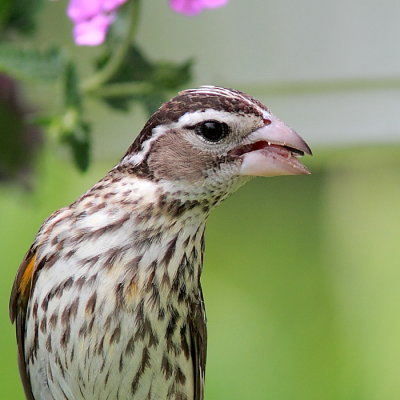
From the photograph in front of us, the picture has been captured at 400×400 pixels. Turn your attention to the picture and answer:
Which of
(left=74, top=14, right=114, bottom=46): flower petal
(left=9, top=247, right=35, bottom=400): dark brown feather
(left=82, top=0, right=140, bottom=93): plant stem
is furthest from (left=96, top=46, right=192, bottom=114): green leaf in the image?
(left=9, top=247, right=35, bottom=400): dark brown feather

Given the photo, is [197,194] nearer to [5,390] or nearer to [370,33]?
[370,33]

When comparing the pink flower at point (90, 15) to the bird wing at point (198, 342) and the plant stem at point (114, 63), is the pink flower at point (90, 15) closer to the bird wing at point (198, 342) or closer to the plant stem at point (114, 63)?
the plant stem at point (114, 63)

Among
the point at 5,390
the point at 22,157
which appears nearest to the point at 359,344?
the point at 5,390

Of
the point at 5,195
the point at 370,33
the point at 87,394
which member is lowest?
the point at 87,394

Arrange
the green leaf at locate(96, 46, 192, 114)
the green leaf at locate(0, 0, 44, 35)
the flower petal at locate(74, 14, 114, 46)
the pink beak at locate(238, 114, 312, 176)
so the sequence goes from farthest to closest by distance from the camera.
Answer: the green leaf at locate(0, 0, 44, 35) < the green leaf at locate(96, 46, 192, 114) < the flower petal at locate(74, 14, 114, 46) < the pink beak at locate(238, 114, 312, 176)

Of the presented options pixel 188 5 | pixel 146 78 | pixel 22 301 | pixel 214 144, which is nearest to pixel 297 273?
pixel 146 78

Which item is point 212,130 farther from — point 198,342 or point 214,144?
point 198,342

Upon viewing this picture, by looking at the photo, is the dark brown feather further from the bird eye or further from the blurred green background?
the blurred green background
